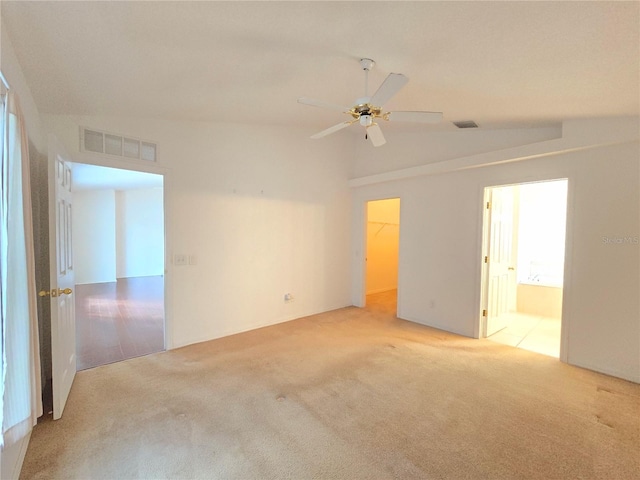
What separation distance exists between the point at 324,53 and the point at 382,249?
5.33 metres

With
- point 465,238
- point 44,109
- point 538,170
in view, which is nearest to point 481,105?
point 538,170

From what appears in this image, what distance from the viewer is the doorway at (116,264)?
385 centimetres

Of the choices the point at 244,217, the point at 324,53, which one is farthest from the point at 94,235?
the point at 324,53

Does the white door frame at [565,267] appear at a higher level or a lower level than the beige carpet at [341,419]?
higher

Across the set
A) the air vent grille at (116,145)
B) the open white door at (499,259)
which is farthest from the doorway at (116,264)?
the open white door at (499,259)

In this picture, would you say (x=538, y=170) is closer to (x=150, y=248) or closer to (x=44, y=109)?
(x=44, y=109)

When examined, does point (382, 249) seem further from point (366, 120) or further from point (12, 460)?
point (12, 460)

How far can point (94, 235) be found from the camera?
7875 mm

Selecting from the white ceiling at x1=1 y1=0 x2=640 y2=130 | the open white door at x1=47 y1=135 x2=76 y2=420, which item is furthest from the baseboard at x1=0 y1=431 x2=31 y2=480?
the white ceiling at x1=1 y1=0 x2=640 y2=130

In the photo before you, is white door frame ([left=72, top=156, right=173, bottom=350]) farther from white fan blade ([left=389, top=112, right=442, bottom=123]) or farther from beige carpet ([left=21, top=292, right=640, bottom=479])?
white fan blade ([left=389, top=112, right=442, bottom=123])

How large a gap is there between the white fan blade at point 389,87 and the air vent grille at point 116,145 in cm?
264

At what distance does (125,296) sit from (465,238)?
6686mm

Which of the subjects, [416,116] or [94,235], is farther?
[94,235]

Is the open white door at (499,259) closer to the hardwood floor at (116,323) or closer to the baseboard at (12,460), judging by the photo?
the hardwood floor at (116,323)
